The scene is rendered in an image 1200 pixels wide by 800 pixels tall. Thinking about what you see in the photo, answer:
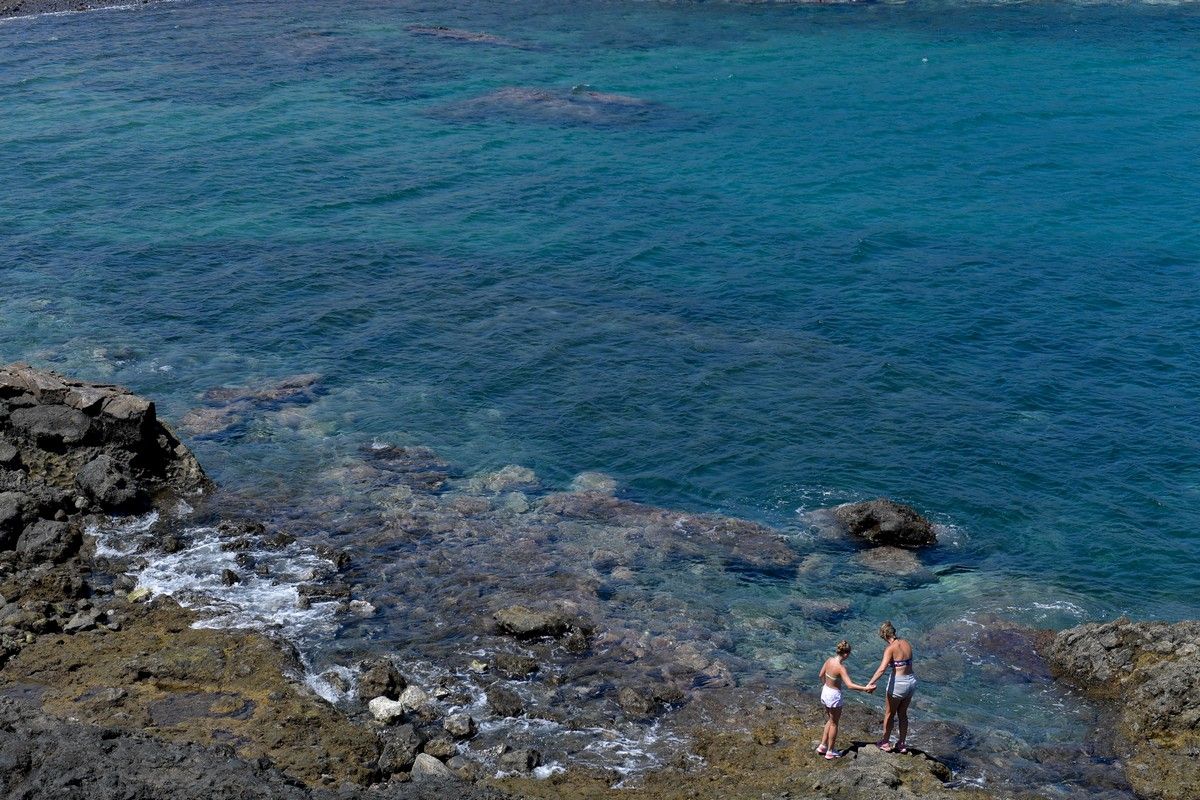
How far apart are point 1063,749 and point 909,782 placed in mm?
4239

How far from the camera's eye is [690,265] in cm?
4803

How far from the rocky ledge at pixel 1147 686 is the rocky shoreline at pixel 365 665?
0.24ft

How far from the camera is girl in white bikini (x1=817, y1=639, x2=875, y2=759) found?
22297 mm

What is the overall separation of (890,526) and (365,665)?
14003 millimetres

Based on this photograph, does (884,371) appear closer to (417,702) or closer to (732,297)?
(732,297)

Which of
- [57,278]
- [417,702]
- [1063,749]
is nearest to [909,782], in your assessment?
[1063,749]

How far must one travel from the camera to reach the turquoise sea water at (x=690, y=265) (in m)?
34.4

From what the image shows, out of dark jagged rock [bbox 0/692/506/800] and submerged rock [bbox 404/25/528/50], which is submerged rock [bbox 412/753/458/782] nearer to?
dark jagged rock [bbox 0/692/506/800]

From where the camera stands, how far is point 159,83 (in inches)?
2825

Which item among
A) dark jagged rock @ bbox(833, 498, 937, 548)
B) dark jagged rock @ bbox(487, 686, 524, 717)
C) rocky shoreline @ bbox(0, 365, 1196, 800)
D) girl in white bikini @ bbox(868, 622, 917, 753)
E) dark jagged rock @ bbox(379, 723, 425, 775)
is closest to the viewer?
rocky shoreline @ bbox(0, 365, 1196, 800)

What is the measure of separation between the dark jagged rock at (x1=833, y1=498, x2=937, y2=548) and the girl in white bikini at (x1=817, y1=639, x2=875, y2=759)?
343 inches

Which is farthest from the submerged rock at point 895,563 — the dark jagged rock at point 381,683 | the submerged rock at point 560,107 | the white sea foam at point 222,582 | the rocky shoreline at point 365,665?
the submerged rock at point 560,107

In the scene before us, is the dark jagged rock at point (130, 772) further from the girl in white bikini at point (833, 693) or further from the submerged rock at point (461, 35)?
the submerged rock at point (461, 35)

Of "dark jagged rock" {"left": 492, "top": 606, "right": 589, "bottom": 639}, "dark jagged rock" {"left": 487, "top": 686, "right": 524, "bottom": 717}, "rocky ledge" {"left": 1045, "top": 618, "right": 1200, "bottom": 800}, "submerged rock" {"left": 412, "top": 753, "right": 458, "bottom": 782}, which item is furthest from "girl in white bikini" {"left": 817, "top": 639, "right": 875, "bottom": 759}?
"submerged rock" {"left": 412, "top": 753, "right": 458, "bottom": 782}
